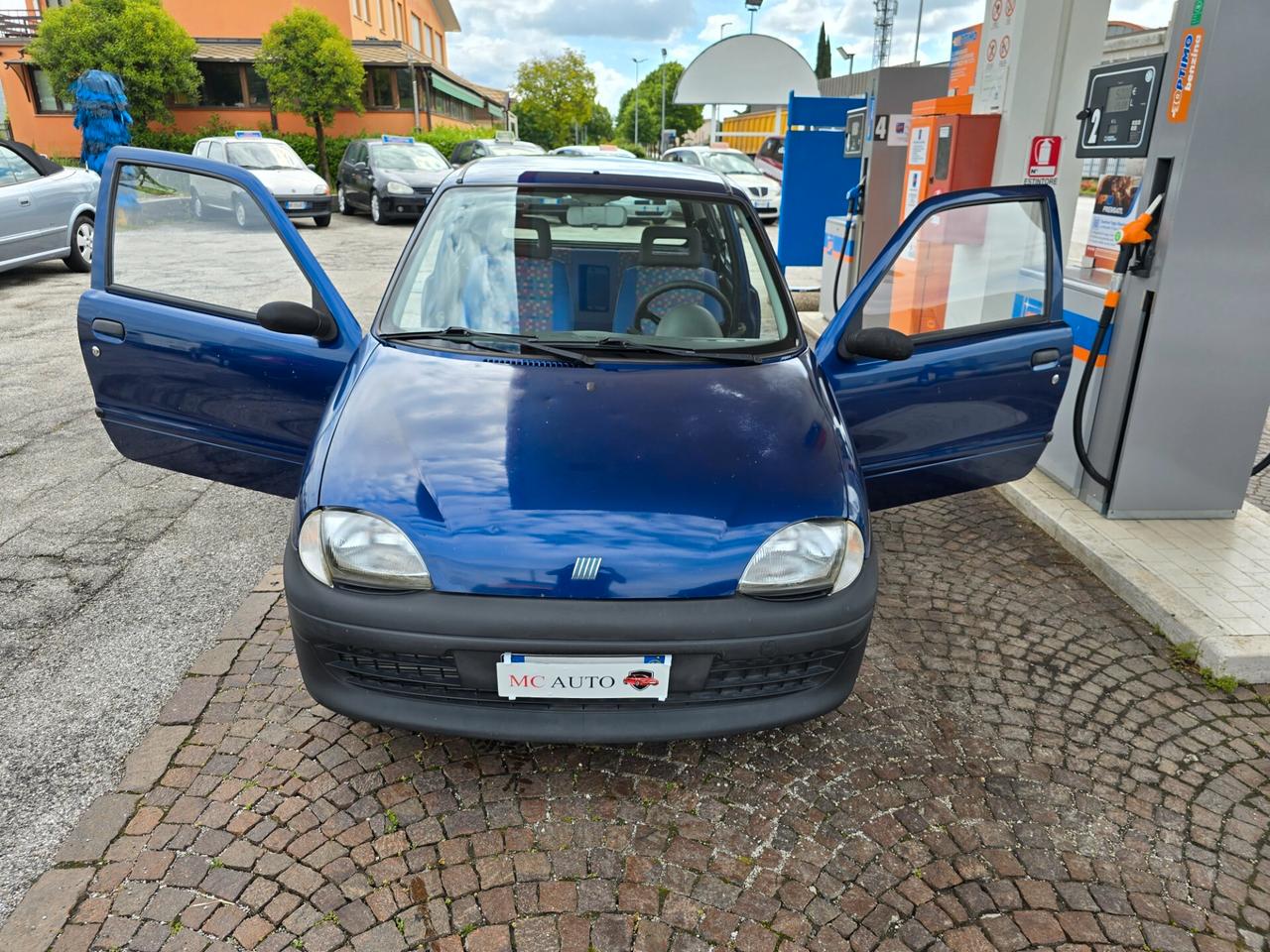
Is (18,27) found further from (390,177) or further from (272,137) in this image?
(390,177)

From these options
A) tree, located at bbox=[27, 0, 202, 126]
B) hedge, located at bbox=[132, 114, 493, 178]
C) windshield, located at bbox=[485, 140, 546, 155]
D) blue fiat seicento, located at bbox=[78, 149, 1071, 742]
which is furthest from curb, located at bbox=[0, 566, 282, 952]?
tree, located at bbox=[27, 0, 202, 126]

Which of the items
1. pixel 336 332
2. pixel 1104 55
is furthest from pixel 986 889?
pixel 1104 55

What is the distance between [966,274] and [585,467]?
14.2ft

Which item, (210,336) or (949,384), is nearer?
(210,336)

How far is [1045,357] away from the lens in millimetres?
3533

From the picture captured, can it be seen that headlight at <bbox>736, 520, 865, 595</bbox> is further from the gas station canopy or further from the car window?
the gas station canopy

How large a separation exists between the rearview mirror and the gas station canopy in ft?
97.4

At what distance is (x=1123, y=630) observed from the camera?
141 inches

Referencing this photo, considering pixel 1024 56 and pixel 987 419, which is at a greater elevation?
pixel 1024 56

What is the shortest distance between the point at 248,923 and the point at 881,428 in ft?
8.54

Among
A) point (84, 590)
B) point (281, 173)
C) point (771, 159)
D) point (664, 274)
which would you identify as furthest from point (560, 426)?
point (771, 159)

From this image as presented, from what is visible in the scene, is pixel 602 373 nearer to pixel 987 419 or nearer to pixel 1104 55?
pixel 987 419

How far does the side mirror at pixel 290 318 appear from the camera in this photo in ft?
10.3

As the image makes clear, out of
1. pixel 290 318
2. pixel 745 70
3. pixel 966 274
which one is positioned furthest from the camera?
pixel 745 70
